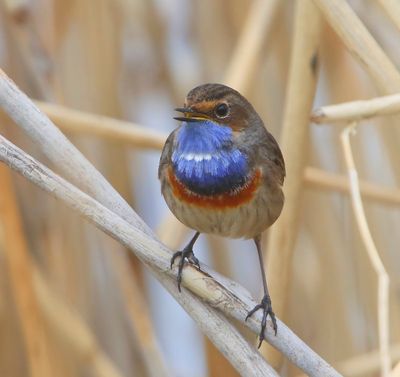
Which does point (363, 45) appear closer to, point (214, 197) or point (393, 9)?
point (393, 9)

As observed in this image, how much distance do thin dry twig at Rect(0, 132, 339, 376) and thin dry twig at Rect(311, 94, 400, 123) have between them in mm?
493

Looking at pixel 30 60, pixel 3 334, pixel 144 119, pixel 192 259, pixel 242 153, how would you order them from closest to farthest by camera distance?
pixel 192 259
pixel 242 153
pixel 30 60
pixel 3 334
pixel 144 119

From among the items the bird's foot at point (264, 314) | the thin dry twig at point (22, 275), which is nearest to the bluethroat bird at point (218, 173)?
the bird's foot at point (264, 314)

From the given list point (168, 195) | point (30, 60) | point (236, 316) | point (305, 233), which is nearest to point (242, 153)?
point (168, 195)

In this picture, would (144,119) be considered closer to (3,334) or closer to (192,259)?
(3,334)

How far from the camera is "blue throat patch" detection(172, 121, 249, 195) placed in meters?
2.31

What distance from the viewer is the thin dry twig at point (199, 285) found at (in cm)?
184

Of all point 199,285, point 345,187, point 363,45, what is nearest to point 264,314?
point 199,285

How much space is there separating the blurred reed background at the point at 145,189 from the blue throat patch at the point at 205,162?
0.25m

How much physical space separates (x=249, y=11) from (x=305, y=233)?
35.2 inches

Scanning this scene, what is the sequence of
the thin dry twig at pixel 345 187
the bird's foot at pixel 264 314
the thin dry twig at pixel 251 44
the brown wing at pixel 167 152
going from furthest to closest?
the thin dry twig at pixel 251 44, the thin dry twig at pixel 345 187, the brown wing at pixel 167 152, the bird's foot at pixel 264 314

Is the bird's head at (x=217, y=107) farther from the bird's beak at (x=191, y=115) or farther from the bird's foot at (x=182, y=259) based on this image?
the bird's foot at (x=182, y=259)

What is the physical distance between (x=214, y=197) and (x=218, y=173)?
0.21ft

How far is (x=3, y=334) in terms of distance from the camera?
3102 millimetres
